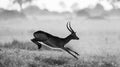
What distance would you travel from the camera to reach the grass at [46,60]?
701 centimetres

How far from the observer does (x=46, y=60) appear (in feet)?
24.5

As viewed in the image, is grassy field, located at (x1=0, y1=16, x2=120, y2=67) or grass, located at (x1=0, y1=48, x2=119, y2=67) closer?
→ grass, located at (x1=0, y1=48, x2=119, y2=67)

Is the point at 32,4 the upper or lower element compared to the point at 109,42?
upper

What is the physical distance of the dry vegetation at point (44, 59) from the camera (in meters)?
7.04

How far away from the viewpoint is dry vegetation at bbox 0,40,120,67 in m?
7.04

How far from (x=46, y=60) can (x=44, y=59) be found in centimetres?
5

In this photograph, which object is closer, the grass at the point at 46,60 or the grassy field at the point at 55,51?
the grass at the point at 46,60

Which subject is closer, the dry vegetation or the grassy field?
the dry vegetation

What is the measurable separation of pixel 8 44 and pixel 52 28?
3.45m

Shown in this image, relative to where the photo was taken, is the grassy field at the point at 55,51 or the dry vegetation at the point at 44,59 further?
the grassy field at the point at 55,51

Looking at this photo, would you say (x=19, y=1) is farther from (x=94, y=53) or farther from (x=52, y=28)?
(x=94, y=53)

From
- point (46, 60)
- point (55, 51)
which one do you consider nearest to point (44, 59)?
point (46, 60)

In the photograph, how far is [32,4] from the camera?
10.9 m

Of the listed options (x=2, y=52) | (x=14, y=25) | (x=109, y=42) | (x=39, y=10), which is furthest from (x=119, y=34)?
(x=2, y=52)
